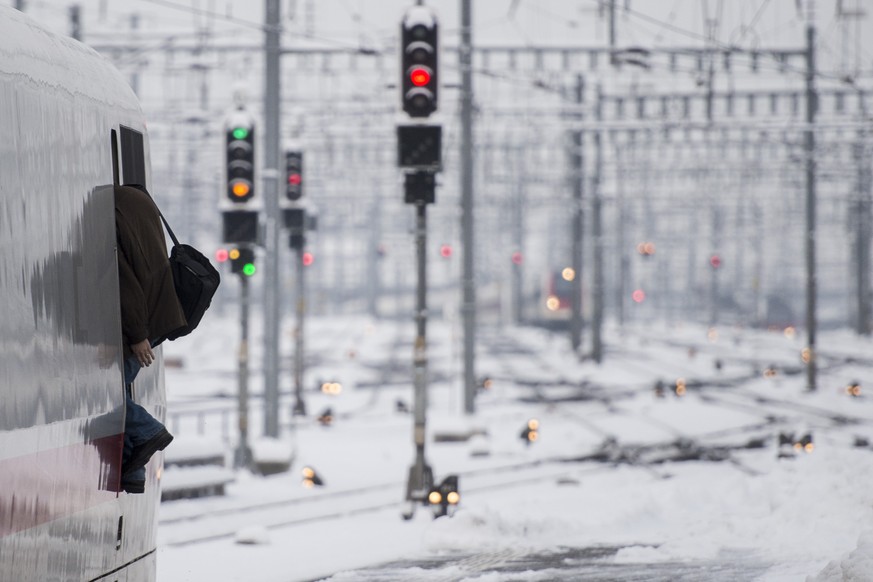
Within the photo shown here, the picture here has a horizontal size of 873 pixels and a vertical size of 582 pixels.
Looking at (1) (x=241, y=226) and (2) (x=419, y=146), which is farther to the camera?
(1) (x=241, y=226)

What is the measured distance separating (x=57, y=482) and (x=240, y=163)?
11.3m

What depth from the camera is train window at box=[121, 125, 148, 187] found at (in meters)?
6.04

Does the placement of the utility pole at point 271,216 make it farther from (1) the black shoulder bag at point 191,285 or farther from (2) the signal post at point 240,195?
(1) the black shoulder bag at point 191,285

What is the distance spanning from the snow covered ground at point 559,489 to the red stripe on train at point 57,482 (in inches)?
160

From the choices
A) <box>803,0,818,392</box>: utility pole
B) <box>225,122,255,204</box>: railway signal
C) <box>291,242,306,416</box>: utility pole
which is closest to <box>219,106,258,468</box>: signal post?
<box>225,122,255,204</box>: railway signal

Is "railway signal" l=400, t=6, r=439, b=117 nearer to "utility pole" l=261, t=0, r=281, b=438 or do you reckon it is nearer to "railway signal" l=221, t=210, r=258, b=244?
"railway signal" l=221, t=210, r=258, b=244

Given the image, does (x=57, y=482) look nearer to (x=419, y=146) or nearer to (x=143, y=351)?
(x=143, y=351)

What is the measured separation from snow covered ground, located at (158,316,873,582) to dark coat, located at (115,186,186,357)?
401cm

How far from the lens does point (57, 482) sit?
4.95 metres

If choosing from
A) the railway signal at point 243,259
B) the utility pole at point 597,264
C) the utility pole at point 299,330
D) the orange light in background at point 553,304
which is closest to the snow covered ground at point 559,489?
the utility pole at point 299,330

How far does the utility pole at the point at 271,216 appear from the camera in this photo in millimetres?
18125

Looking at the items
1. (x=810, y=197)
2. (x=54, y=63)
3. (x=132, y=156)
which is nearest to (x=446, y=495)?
(x=132, y=156)

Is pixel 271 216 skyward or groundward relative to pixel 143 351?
skyward

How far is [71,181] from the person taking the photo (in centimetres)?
524
